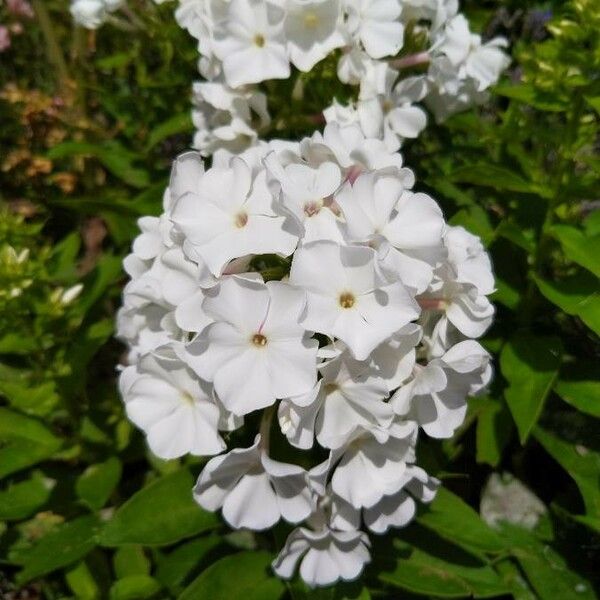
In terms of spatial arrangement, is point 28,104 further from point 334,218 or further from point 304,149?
point 334,218

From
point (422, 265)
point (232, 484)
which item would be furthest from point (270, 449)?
point (422, 265)

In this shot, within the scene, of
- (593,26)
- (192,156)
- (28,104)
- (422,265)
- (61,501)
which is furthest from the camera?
(28,104)

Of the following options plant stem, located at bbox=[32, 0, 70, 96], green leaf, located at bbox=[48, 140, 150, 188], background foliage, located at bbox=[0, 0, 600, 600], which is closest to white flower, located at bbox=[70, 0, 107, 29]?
background foliage, located at bbox=[0, 0, 600, 600]

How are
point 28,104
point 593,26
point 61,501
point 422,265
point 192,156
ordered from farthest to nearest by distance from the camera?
point 28,104, point 61,501, point 593,26, point 192,156, point 422,265

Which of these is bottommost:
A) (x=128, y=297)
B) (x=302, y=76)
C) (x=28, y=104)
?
(x=28, y=104)

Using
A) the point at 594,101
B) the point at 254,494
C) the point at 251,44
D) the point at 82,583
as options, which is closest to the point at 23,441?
the point at 82,583

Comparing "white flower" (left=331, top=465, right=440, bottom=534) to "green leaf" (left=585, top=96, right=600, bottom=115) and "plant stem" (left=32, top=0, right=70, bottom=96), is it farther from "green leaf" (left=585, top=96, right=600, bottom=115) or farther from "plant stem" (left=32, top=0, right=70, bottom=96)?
"plant stem" (left=32, top=0, right=70, bottom=96)

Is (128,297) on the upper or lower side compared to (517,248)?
upper

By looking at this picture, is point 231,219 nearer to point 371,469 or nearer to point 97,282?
point 371,469
